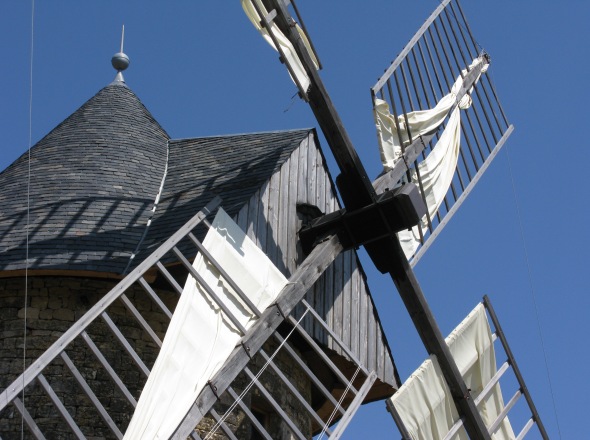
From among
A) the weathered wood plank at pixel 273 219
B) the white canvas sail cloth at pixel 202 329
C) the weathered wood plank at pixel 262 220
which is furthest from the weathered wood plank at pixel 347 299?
the white canvas sail cloth at pixel 202 329

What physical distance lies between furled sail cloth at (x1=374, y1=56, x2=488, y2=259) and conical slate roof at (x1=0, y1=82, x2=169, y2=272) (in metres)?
1.76

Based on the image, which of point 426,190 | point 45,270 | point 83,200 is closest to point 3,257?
point 45,270

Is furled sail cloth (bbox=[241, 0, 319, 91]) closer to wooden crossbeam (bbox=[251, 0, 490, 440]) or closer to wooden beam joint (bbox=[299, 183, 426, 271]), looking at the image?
wooden crossbeam (bbox=[251, 0, 490, 440])

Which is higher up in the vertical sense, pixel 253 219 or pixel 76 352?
pixel 253 219

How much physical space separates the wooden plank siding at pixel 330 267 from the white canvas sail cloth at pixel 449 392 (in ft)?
2.20

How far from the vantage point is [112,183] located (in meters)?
9.55

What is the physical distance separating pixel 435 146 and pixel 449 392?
1958 millimetres

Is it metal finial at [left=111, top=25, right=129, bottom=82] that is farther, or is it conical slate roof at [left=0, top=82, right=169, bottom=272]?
metal finial at [left=111, top=25, right=129, bottom=82]

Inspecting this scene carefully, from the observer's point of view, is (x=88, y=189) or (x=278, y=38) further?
(x=88, y=189)

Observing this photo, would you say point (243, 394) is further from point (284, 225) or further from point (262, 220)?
point (284, 225)

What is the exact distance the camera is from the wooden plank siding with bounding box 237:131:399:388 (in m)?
9.13

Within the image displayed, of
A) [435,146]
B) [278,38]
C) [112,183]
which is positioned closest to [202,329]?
[278,38]

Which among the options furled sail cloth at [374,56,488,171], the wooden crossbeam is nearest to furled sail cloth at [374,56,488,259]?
furled sail cloth at [374,56,488,171]

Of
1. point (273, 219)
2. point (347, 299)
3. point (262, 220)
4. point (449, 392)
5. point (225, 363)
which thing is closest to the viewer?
point (225, 363)
